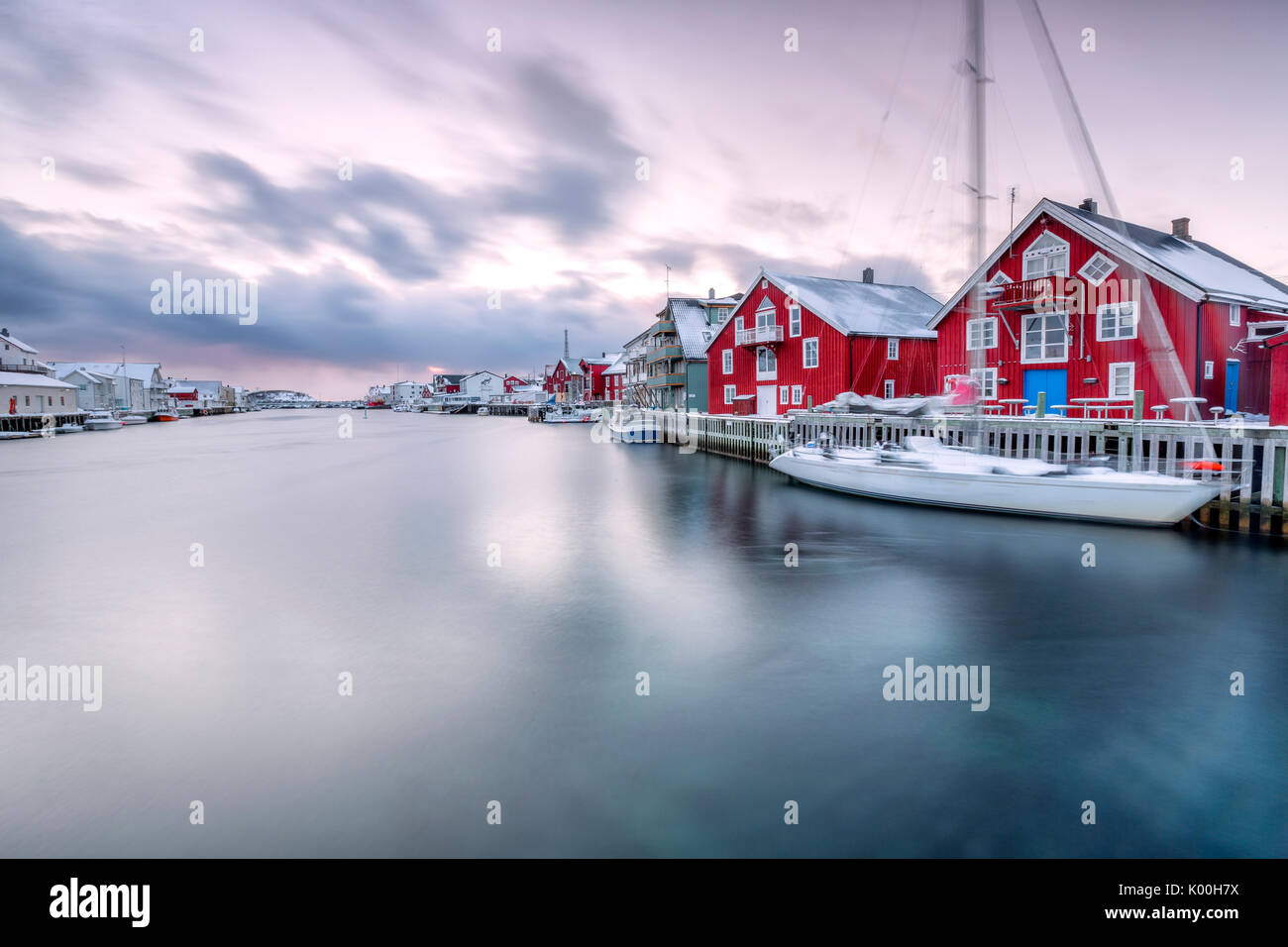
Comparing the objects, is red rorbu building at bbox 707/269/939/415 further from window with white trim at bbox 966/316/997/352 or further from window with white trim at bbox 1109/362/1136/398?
window with white trim at bbox 1109/362/1136/398

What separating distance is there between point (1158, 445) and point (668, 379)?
41381mm

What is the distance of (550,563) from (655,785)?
26.3 feet

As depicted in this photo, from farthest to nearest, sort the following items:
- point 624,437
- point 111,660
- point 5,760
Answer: point 624,437
point 111,660
point 5,760

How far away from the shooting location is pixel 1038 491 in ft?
48.6

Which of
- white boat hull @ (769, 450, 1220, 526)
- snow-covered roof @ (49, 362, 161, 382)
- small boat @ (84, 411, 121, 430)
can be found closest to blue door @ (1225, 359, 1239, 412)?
white boat hull @ (769, 450, 1220, 526)

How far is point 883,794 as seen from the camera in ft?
16.3

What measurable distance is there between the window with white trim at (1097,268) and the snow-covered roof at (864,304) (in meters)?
8.14

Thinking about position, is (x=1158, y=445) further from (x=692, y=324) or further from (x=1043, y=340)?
(x=692, y=324)

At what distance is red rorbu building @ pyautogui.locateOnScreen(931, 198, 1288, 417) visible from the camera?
2086cm

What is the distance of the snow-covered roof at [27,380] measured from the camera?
65.8 meters

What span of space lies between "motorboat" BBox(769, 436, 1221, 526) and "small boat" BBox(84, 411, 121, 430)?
302ft

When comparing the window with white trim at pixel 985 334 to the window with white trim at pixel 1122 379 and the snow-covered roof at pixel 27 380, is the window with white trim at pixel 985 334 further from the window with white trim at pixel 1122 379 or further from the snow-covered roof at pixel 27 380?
the snow-covered roof at pixel 27 380
